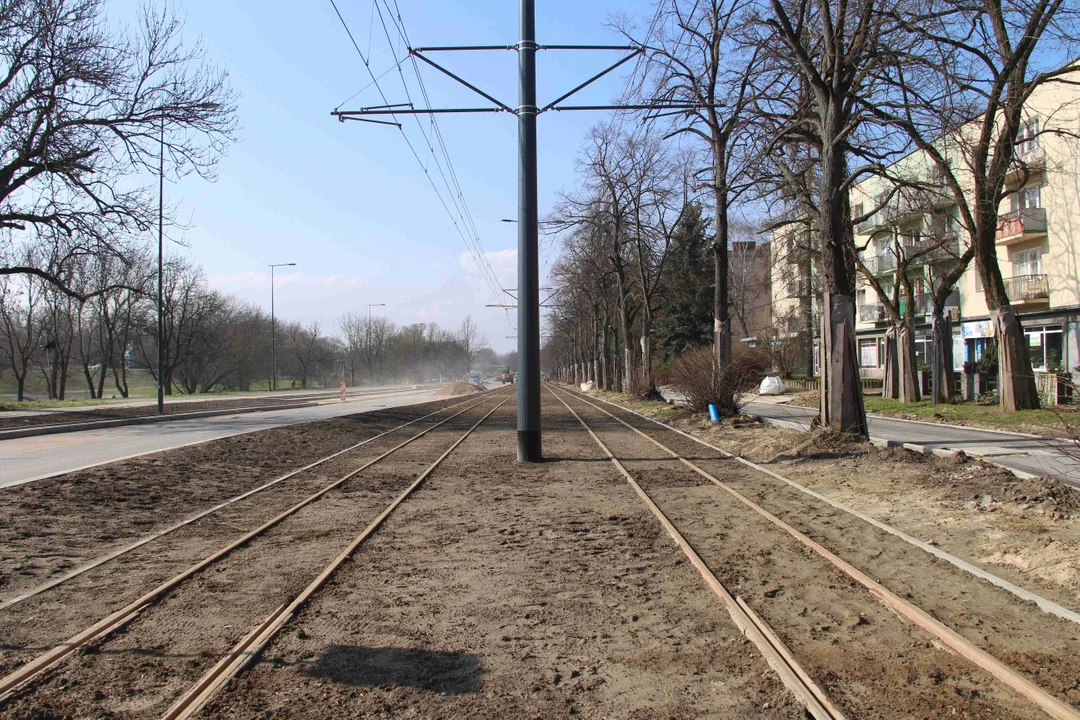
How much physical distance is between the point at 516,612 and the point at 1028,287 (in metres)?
38.8

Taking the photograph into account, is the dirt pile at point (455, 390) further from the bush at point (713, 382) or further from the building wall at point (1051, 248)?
the bush at point (713, 382)

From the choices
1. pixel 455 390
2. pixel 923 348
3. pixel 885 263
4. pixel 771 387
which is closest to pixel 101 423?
pixel 771 387

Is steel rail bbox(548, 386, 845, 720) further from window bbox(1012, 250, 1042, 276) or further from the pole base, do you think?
window bbox(1012, 250, 1042, 276)

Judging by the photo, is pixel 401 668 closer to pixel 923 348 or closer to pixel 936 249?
pixel 936 249

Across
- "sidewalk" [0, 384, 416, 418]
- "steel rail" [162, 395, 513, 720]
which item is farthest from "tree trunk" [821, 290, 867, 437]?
"sidewalk" [0, 384, 416, 418]

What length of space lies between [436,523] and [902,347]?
2287 cm

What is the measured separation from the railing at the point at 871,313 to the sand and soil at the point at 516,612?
44396 mm

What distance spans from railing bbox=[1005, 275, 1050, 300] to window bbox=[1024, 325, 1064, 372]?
1.61 metres

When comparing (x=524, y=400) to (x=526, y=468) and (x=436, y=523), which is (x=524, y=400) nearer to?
(x=526, y=468)

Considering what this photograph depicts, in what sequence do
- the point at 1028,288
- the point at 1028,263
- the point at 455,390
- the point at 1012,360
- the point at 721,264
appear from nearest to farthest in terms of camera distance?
the point at 1012,360 < the point at 721,264 < the point at 1028,288 < the point at 1028,263 < the point at 455,390

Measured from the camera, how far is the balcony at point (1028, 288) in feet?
116

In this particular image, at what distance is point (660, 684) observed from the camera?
3.99 m

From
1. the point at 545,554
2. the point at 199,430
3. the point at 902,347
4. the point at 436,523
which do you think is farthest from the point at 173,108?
the point at 902,347

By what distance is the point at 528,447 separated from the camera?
45.2 feet
